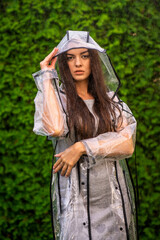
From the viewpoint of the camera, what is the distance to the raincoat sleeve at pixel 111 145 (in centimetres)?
136

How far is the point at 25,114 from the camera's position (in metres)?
2.77

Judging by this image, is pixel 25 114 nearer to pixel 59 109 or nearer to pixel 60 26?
pixel 60 26

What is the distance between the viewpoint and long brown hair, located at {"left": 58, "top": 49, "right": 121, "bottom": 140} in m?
1.45

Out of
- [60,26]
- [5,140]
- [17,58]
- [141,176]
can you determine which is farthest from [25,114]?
[141,176]

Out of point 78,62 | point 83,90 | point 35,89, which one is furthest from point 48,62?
point 35,89

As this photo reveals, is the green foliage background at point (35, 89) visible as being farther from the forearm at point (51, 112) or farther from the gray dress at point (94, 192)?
the forearm at point (51, 112)

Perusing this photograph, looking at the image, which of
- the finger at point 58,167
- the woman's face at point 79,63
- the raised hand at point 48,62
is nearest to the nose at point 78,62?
the woman's face at point 79,63

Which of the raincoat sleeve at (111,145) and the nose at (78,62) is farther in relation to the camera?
the nose at (78,62)

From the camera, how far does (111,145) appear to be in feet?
4.60

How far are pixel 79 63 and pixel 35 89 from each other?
4.40 feet

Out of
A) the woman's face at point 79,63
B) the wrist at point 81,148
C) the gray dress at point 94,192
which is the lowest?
the gray dress at point 94,192

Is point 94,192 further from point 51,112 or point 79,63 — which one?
point 79,63

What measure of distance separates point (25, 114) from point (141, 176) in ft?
4.20

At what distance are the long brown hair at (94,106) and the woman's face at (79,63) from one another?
0.09 feet
